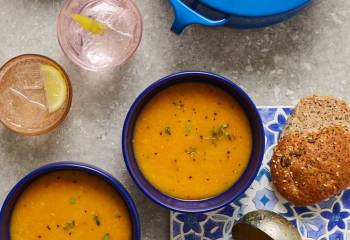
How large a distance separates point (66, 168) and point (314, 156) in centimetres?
63

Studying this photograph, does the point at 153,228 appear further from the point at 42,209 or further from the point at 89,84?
the point at 89,84

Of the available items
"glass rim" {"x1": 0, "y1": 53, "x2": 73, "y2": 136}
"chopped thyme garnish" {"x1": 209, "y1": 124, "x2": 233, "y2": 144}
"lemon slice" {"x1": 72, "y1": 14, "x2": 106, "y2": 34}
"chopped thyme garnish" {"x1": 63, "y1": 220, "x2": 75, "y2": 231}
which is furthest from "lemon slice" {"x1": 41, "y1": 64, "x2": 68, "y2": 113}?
"chopped thyme garnish" {"x1": 209, "y1": 124, "x2": 233, "y2": 144}

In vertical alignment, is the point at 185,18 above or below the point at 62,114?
above

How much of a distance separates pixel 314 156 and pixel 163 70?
46 centimetres

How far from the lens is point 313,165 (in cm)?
156

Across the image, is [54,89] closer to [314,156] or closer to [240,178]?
[240,178]

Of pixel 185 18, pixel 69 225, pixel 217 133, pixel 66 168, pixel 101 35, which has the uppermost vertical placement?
pixel 185 18

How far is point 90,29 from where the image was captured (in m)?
1.57

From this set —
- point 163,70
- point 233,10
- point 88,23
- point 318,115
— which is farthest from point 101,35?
point 318,115

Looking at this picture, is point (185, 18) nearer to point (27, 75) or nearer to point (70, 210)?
point (27, 75)

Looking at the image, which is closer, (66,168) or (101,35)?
(66,168)

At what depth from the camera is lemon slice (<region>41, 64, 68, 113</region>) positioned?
1.58 metres

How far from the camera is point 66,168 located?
1.52 metres

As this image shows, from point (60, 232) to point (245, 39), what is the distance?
0.70 m
